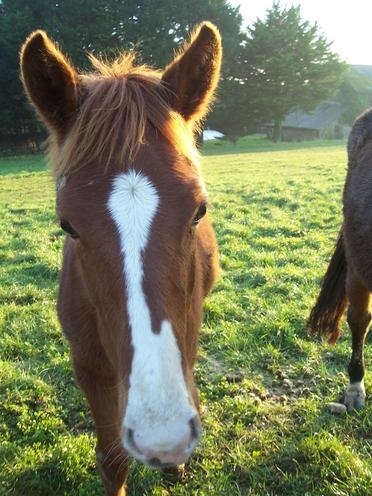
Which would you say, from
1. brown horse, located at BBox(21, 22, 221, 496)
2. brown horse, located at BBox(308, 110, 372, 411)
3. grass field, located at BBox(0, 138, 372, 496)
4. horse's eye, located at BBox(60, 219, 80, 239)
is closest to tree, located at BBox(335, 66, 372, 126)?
grass field, located at BBox(0, 138, 372, 496)

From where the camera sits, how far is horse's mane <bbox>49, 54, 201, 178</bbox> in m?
1.97

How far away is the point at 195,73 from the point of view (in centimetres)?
234

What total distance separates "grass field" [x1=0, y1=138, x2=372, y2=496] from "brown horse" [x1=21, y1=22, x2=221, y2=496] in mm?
693

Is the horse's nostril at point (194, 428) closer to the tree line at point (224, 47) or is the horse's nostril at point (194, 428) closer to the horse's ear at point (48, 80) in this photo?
the horse's ear at point (48, 80)

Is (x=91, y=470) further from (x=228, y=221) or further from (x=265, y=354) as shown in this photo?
(x=228, y=221)

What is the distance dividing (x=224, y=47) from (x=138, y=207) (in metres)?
44.0

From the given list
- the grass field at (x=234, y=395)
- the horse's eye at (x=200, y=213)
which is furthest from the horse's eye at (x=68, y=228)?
the grass field at (x=234, y=395)

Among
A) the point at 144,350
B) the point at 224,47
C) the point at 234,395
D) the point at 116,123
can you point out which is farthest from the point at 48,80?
the point at 224,47

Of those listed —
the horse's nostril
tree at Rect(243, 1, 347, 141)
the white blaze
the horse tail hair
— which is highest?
tree at Rect(243, 1, 347, 141)

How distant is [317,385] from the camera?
4020 millimetres

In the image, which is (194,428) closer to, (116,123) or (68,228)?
(68,228)

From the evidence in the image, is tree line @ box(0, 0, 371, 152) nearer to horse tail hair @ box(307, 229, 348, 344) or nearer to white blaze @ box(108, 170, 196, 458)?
horse tail hair @ box(307, 229, 348, 344)

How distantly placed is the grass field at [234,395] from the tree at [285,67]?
125 ft

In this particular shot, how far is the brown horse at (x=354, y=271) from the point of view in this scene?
3729 millimetres
